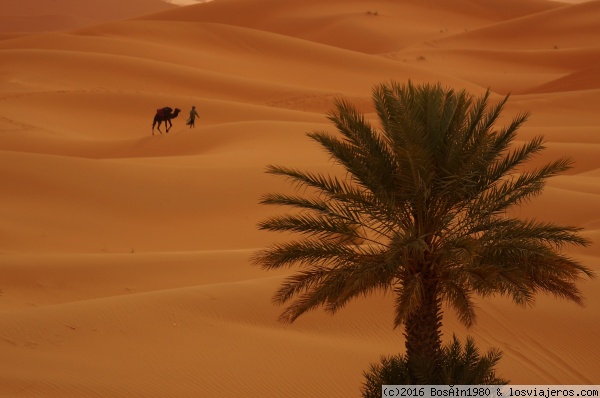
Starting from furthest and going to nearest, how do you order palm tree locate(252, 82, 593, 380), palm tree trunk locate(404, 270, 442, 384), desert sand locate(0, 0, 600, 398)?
desert sand locate(0, 0, 600, 398) → palm tree trunk locate(404, 270, 442, 384) → palm tree locate(252, 82, 593, 380)

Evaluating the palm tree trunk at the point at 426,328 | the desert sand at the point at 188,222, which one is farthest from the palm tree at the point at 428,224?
the desert sand at the point at 188,222

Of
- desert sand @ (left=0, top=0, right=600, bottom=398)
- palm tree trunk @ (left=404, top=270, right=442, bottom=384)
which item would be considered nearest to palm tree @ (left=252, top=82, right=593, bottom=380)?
palm tree trunk @ (left=404, top=270, right=442, bottom=384)

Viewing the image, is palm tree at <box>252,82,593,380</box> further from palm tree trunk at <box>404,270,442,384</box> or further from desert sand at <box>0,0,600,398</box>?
desert sand at <box>0,0,600,398</box>

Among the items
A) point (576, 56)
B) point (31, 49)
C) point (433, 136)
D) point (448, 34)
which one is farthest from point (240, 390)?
point (448, 34)

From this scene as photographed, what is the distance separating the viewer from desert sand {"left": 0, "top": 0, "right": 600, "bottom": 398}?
10.6m

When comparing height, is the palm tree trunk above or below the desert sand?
below

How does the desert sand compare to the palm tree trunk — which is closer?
the palm tree trunk

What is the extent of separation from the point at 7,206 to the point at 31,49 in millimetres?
29749

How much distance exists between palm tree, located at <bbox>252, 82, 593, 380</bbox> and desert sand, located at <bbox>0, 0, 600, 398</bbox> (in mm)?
2059

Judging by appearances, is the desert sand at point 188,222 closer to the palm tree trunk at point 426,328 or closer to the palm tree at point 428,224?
the palm tree trunk at point 426,328

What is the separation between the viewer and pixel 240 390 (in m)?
10.1

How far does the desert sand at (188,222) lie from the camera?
34.8 feet

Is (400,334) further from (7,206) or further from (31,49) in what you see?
(31,49)

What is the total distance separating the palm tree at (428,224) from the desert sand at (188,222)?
2059 millimetres
